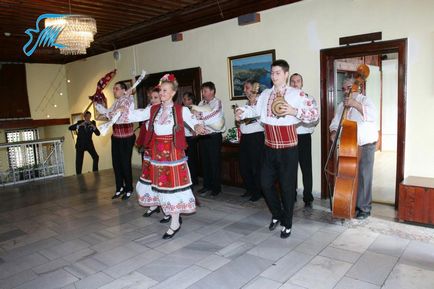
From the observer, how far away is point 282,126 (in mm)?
3242

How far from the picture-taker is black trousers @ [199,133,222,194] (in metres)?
4.93

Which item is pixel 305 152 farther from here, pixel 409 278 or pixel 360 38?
pixel 409 278

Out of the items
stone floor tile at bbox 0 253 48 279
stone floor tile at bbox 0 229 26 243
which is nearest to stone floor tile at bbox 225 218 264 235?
stone floor tile at bbox 0 253 48 279

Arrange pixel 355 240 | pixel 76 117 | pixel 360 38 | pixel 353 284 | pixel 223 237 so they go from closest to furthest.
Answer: pixel 353 284 < pixel 355 240 < pixel 223 237 < pixel 360 38 < pixel 76 117

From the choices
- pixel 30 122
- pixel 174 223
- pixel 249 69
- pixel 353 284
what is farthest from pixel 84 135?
pixel 353 284

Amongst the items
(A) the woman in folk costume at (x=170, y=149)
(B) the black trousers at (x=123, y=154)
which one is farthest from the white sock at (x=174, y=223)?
(B) the black trousers at (x=123, y=154)

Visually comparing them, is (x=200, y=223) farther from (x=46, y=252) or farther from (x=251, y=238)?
(x=46, y=252)

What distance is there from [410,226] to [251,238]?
1.61m

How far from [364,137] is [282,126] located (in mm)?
1023

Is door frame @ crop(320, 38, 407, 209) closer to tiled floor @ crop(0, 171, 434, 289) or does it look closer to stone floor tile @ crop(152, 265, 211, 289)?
tiled floor @ crop(0, 171, 434, 289)

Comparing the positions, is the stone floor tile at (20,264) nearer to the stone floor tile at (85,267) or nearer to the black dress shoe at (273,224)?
the stone floor tile at (85,267)

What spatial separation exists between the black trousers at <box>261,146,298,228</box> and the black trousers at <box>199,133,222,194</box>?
1588 millimetres

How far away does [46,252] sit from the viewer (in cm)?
336

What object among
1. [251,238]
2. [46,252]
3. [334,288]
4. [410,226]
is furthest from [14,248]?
[410,226]
